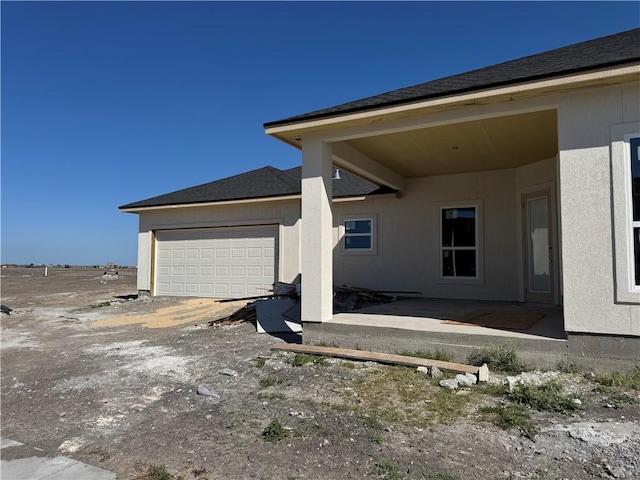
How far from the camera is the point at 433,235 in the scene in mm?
10570

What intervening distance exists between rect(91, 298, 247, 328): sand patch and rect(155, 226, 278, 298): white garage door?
3.30 ft

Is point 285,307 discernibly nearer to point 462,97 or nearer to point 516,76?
point 462,97

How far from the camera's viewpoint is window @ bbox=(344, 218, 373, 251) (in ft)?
38.1

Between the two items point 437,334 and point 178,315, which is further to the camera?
point 178,315

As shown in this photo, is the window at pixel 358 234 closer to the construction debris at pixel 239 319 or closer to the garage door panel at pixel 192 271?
the construction debris at pixel 239 319

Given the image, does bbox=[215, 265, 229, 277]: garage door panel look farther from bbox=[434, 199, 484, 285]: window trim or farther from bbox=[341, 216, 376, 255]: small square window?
bbox=[434, 199, 484, 285]: window trim

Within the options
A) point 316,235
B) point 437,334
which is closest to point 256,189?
point 316,235

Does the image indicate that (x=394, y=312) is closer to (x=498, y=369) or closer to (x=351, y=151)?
(x=498, y=369)

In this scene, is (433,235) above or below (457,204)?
below

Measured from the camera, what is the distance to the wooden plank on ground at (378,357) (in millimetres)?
4904

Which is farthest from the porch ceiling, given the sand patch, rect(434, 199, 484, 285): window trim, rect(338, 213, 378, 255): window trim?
the sand patch

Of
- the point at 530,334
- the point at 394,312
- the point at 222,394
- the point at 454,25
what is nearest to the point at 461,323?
the point at 530,334

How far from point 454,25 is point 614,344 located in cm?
856

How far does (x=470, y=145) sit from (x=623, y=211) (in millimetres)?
3565
